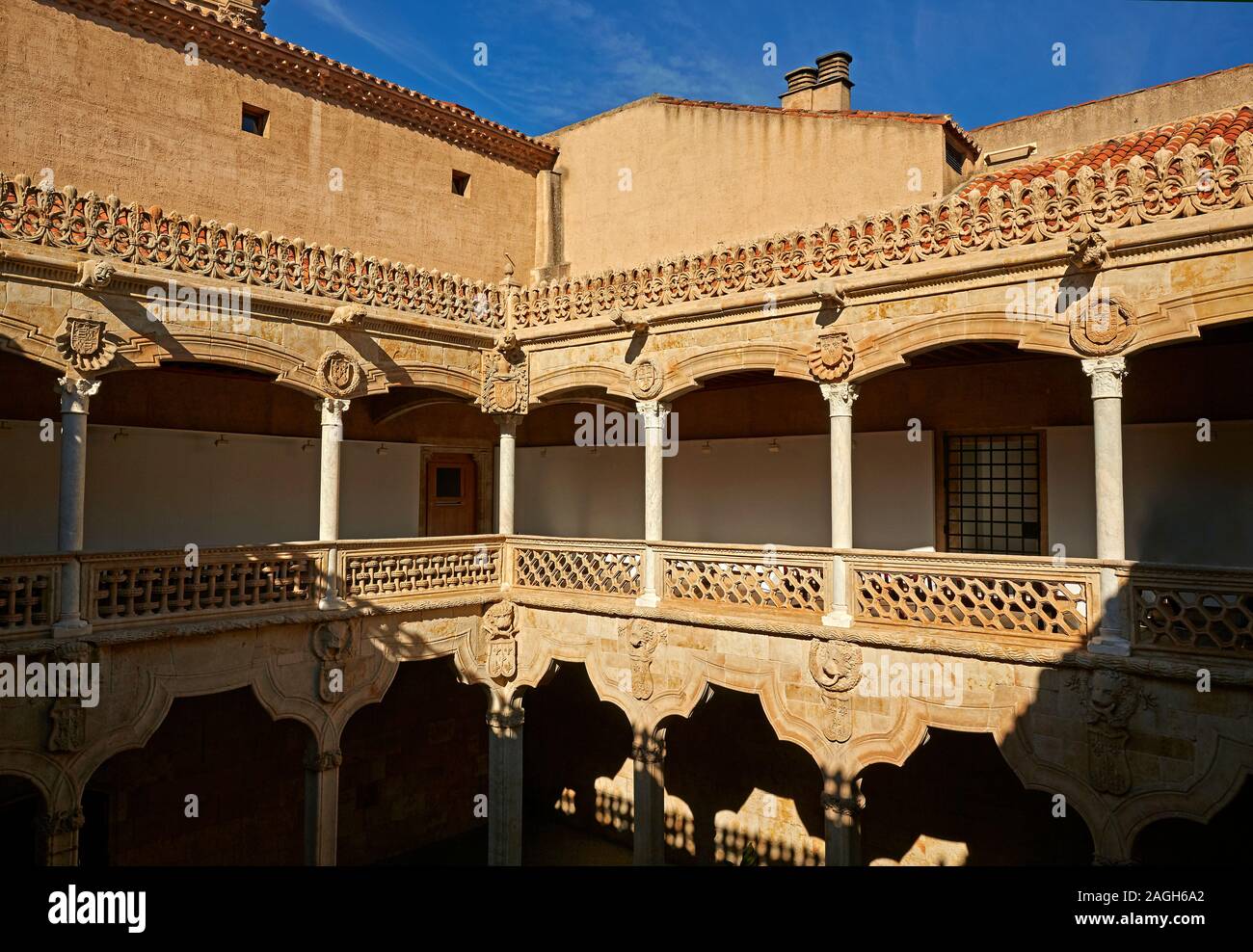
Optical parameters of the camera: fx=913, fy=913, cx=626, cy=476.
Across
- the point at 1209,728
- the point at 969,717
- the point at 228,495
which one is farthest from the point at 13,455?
the point at 1209,728

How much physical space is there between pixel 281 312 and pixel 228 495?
11.9ft

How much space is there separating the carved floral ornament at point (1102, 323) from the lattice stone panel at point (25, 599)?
387 inches

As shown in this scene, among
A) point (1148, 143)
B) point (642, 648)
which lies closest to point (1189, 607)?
point (642, 648)

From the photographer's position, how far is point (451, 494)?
1617cm

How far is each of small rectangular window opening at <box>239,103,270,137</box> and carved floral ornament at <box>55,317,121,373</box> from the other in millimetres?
5222

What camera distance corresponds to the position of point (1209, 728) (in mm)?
7484

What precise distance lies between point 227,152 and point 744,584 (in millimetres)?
9187

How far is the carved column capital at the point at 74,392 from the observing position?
884cm

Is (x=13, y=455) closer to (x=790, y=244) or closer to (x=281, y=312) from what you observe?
(x=281, y=312)

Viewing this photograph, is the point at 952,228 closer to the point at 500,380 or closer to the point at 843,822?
the point at 843,822

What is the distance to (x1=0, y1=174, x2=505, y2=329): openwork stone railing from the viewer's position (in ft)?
28.4

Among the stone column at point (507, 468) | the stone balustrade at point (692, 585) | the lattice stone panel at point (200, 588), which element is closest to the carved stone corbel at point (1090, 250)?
the stone balustrade at point (692, 585)

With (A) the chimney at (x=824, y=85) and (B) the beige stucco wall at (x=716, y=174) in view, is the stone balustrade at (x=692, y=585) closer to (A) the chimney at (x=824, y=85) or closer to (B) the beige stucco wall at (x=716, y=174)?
(B) the beige stucco wall at (x=716, y=174)

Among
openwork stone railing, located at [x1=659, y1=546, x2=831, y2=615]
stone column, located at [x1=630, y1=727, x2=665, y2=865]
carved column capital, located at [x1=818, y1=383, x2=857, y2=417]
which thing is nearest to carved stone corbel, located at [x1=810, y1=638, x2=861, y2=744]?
openwork stone railing, located at [x1=659, y1=546, x2=831, y2=615]
